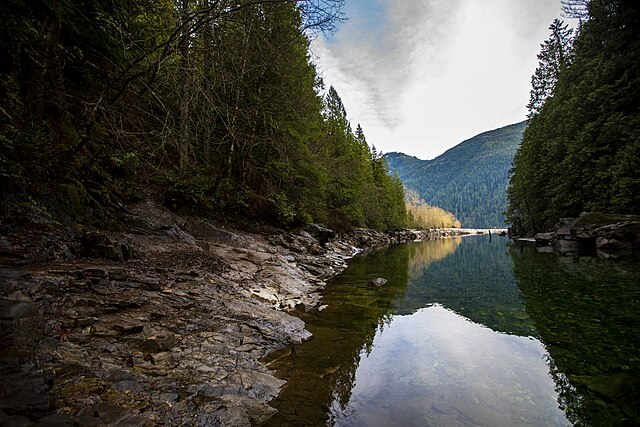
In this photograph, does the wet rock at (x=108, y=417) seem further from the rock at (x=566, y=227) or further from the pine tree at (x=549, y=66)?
the pine tree at (x=549, y=66)

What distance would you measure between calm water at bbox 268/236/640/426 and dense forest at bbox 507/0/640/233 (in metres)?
12.5

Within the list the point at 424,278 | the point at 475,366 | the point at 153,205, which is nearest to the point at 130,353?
the point at 475,366

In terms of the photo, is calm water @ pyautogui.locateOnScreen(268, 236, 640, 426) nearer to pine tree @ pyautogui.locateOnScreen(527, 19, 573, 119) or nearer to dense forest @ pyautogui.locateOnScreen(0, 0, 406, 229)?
dense forest @ pyautogui.locateOnScreen(0, 0, 406, 229)

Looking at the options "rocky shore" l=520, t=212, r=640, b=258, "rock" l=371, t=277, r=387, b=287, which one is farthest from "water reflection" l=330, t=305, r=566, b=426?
"rocky shore" l=520, t=212, r=640, b=258

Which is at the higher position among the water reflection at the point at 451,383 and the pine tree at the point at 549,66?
the pine tree at the point at 549,66

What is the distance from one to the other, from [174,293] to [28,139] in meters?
3.57

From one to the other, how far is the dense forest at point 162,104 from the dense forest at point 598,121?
15502mm

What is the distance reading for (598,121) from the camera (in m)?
18.1

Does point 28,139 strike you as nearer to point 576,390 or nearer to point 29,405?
point 29,405

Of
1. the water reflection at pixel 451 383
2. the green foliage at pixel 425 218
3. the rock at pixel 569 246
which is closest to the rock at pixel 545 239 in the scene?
the rock at pixel 569 246

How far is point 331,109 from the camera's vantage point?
3353 centimetres

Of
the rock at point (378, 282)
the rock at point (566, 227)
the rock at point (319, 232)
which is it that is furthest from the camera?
the rock at point (566, 227)

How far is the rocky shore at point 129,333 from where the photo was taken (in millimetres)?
1975

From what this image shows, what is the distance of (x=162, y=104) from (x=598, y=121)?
24.0m
